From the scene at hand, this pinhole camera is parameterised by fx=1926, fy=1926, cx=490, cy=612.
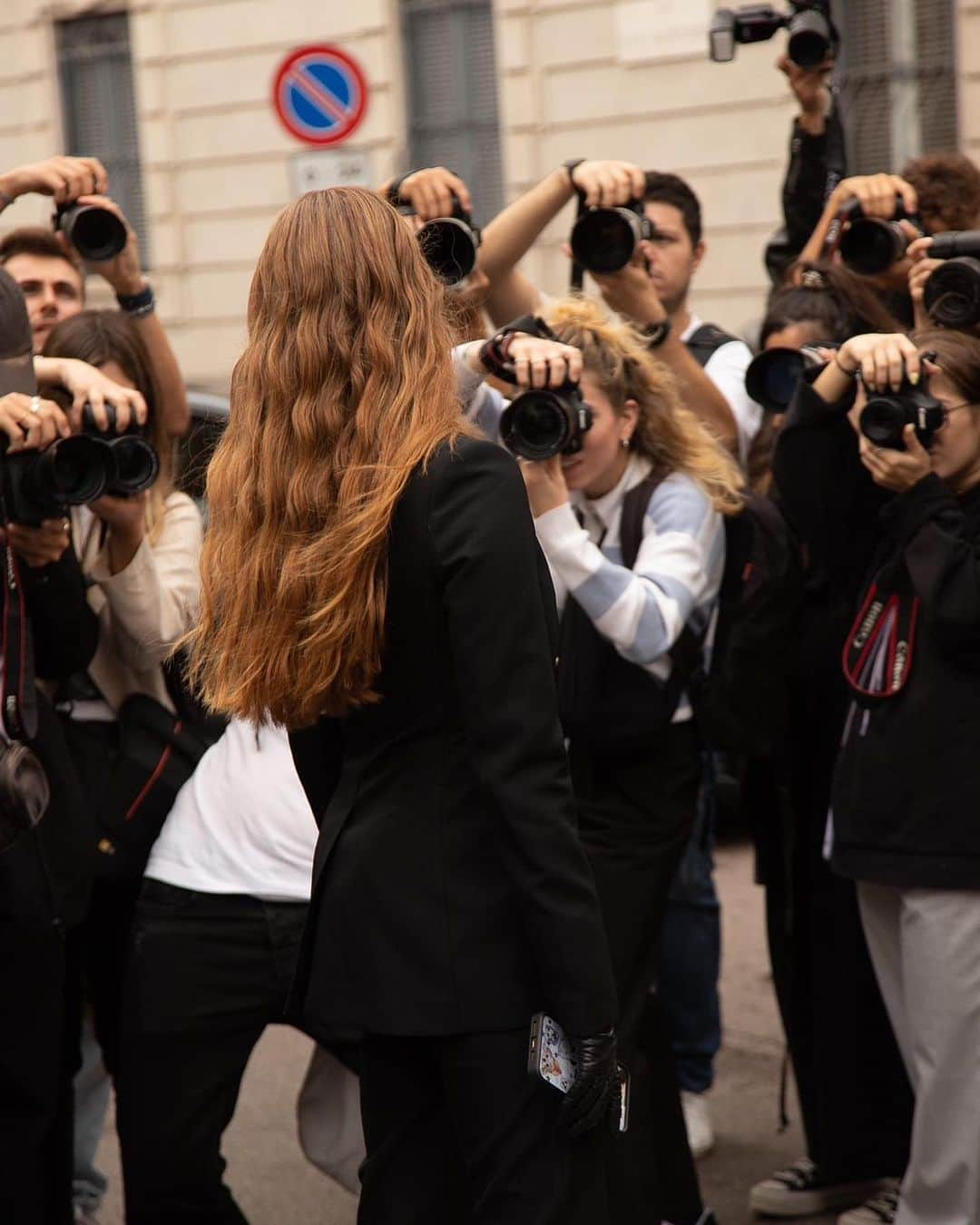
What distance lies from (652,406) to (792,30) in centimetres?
140

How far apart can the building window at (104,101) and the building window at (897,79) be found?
5.87 m

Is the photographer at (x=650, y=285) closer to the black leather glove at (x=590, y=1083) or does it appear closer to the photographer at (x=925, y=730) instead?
the photographer at (x=925, y=730)

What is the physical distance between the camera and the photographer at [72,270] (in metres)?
3.95

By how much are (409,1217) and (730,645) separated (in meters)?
1.52

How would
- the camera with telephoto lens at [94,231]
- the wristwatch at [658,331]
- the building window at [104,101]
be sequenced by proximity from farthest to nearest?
the building window at [104,101] → the wristwatch at [658,331] → the camera with telephoto lens at [94,231]

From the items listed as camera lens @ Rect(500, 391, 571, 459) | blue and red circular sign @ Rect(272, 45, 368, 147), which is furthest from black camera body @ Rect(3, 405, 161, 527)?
blue and red circular sign @ Rect(272, 45, 368, 147)

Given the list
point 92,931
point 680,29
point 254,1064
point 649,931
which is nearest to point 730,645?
point 649,931

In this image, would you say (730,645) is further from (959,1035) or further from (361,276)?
(361,276)

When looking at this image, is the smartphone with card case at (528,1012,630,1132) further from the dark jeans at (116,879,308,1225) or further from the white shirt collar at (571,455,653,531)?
the white shirt collar at (571,455,653,531)

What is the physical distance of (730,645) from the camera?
3.92 meters

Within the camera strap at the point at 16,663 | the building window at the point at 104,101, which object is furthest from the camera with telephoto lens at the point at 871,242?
the building window at the point at 104,101

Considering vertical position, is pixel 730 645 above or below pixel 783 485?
below

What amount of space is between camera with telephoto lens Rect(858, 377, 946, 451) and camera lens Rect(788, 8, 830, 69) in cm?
153

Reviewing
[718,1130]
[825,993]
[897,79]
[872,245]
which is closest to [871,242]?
[872,245]
